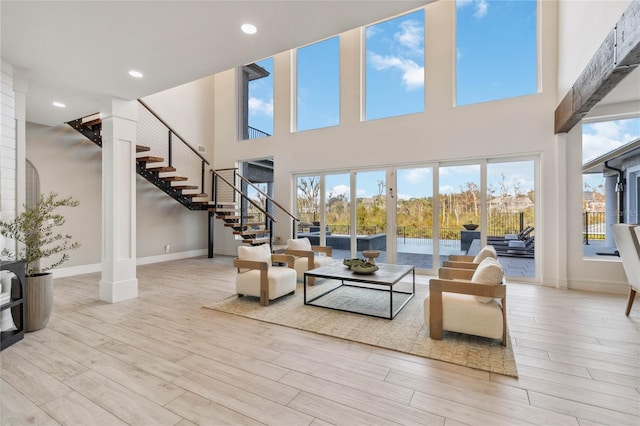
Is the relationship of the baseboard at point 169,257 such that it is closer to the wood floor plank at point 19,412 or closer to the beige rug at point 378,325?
the beige rug at point 378,325

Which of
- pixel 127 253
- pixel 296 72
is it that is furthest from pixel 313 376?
pixel 296 72

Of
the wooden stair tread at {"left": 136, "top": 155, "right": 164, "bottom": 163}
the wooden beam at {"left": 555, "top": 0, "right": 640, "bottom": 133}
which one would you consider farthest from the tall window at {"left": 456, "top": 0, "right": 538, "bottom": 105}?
the wooden stair tread at {"left": 136, "top": 155, "right": 164, "bottom": 163}

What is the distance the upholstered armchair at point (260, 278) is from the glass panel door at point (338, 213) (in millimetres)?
2671

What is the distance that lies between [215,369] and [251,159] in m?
6.51

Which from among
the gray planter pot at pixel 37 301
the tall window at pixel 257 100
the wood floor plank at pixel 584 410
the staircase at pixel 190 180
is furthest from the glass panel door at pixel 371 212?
the gray planter pot at pixel 37 301

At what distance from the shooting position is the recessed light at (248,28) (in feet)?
8.68

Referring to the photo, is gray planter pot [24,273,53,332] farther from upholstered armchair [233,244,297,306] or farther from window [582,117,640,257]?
window [582,117,640,257]

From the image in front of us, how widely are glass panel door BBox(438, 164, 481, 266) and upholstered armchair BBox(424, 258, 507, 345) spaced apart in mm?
2926

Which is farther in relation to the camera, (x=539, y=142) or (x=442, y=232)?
(x=442, y=232)

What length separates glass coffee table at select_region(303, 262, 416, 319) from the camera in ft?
12.3

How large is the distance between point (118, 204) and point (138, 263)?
3.37m

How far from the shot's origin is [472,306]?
9.43 ft

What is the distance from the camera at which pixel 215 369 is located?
242 centimetres

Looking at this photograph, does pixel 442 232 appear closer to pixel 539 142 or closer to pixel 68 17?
pixel 539 142
